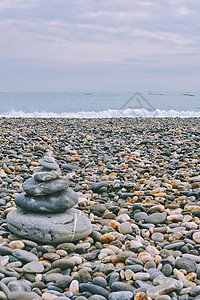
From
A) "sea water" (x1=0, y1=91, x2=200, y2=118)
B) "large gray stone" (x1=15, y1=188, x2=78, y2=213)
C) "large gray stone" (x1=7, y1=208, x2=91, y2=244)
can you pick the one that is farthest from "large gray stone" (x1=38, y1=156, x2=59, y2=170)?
"sea water" (x1=0, y1=91, x2=200, y2=118)

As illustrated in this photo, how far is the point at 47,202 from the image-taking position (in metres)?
3.76

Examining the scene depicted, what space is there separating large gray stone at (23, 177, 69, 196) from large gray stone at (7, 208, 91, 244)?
0.85 ft

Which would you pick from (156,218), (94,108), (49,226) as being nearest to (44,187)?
(49,226)

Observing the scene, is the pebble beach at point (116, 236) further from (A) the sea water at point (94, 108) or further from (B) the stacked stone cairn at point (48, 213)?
(A) the sea water at point (94, 108)

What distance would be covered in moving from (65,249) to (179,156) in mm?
5179

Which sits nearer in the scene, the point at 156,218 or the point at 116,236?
the point at 116,236

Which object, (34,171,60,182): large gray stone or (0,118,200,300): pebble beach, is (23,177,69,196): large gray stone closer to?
(34,171,60,182): large gray stone

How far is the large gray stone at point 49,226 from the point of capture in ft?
11.5

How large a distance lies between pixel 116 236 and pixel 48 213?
0.85m

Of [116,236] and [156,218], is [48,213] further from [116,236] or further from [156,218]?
[156,218]

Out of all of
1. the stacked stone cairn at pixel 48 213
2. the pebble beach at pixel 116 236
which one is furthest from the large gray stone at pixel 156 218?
the stacked stone cairn at pixel 48 213

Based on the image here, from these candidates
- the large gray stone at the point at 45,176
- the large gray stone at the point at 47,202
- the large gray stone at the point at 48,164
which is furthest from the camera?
the large gray stone at the point at 48,164

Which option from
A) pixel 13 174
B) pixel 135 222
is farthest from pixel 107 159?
pixel 135 222

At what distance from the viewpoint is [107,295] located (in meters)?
2.72
